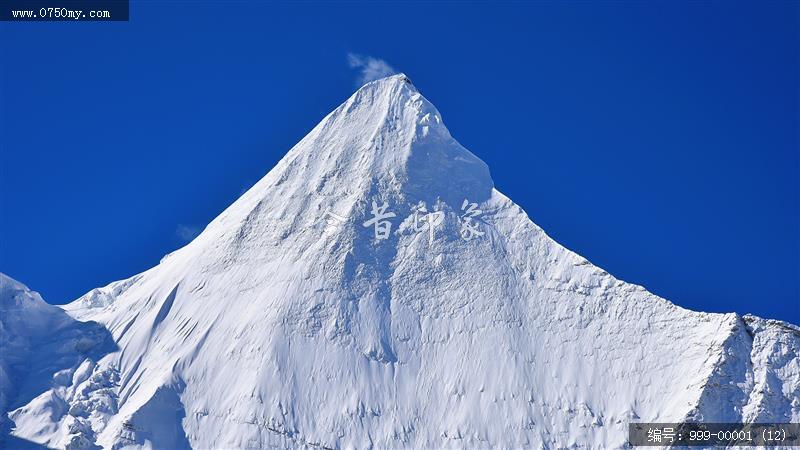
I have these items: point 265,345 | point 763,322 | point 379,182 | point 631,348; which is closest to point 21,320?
point 265,345

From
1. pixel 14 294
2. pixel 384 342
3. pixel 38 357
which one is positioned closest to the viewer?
pixel 384 342

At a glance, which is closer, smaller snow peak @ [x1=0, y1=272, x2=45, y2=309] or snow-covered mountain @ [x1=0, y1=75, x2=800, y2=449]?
snow-covered mountain @ [x1=0, y1=75, x2=800, y2=449]

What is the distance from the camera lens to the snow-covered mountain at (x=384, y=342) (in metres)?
159

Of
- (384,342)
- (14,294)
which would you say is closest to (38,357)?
(14,294)

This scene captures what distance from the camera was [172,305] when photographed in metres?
179

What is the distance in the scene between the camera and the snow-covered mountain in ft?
521

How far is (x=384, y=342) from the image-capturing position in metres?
169

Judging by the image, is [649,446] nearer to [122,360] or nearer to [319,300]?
[319,300]

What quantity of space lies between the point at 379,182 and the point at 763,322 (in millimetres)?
49994

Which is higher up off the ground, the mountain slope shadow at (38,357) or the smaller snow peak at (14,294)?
the smaller snow peak at (14,294)

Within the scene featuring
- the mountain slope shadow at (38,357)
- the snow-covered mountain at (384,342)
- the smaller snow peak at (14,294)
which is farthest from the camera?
the smaller snow peak at (14,294)

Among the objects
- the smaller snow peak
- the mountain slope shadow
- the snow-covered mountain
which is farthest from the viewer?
the smaller snow peak

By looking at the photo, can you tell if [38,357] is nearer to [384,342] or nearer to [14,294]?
[14,294]

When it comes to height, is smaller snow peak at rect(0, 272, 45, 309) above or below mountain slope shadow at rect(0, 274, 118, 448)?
above
